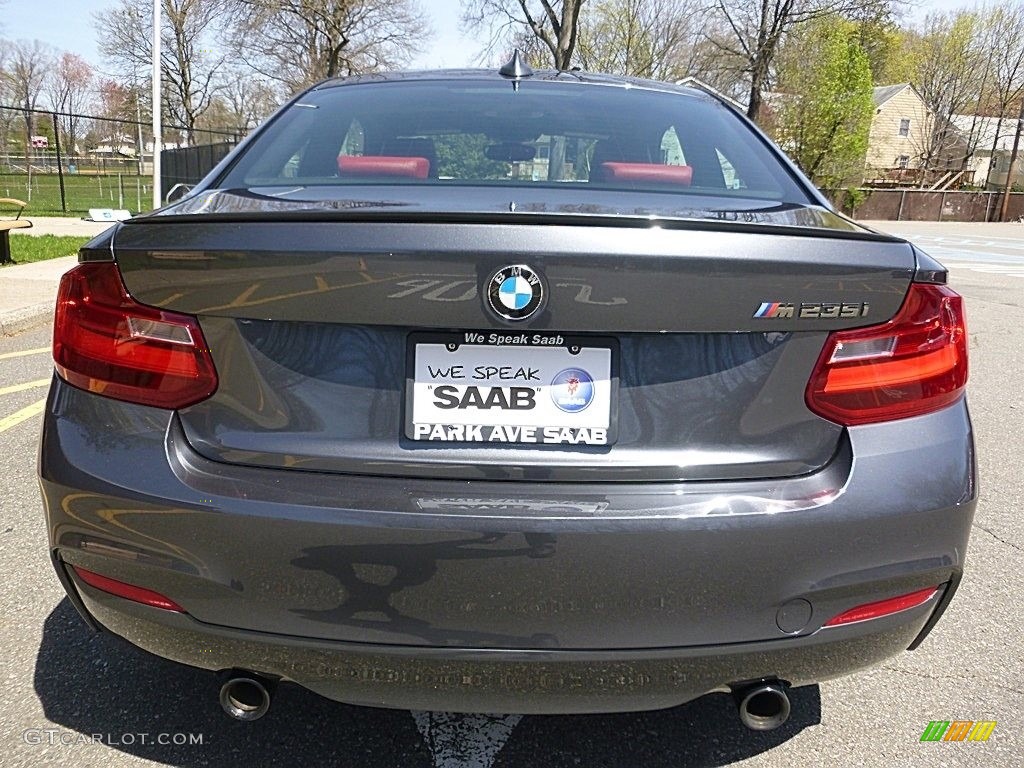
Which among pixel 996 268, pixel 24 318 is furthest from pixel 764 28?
pixel 24 318

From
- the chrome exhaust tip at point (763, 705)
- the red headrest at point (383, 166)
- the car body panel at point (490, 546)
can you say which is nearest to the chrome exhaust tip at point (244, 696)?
the car body panel at point (490, 546)

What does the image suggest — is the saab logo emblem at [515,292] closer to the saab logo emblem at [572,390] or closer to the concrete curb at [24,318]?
the saab logo emblem at [572,390]

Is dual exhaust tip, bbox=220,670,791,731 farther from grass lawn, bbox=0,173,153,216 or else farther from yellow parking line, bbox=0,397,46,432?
grass lawn, bbox=0,173,153,216

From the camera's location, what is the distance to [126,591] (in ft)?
5.31

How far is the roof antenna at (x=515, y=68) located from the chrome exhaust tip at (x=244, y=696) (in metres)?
2.16

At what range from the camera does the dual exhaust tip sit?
166 cm

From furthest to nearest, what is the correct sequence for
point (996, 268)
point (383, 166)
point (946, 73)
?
1. point (946, 73)
2. point (996, 268)
3. point (383, 166)

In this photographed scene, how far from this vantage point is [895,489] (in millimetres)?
1561

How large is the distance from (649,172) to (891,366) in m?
0.90

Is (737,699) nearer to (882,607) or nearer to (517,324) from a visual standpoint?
(882,607)

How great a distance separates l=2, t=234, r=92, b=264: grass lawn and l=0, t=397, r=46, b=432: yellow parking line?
19.8ft

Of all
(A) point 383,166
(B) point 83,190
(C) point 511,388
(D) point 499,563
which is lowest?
(B) point 83,190

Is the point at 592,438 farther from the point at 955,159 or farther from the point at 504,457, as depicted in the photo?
the point at 955,159

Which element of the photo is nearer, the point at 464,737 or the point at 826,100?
the point at 464,737
